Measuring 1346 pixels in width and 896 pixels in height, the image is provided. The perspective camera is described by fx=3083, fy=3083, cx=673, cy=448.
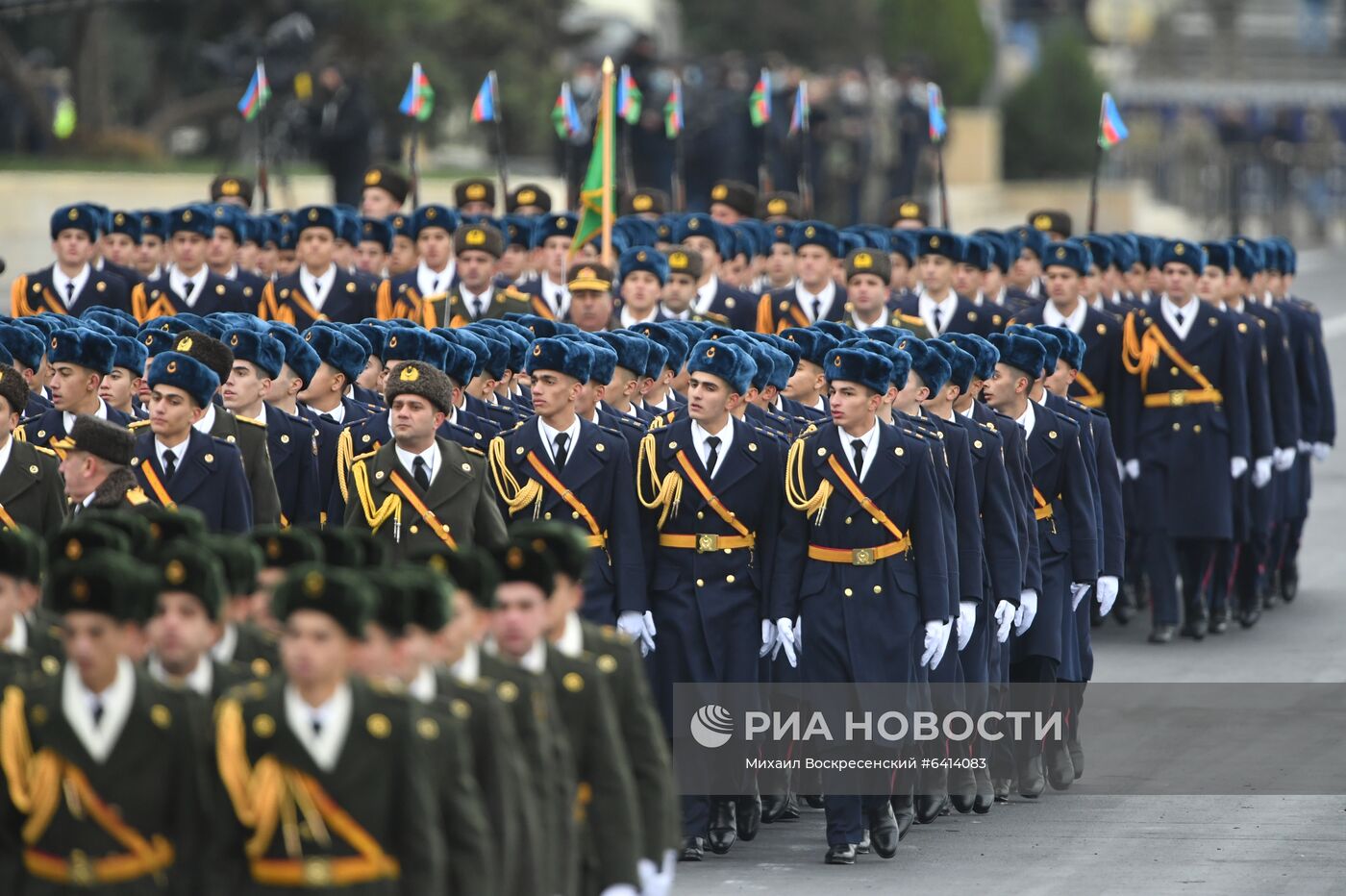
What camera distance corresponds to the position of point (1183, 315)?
16.8 m

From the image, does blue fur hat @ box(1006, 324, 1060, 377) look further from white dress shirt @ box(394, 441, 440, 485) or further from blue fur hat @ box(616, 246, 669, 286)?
white dress shirt @ box(394, 441, 440, 485)

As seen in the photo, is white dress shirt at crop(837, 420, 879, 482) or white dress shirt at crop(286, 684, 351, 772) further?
white dress shirt at crop(837, 420, 879, 482)

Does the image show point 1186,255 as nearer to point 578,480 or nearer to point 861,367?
point 861,367

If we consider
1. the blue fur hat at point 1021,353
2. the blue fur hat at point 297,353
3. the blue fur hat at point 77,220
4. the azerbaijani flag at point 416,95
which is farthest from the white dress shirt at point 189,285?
the blue fur hat at point 1021,353

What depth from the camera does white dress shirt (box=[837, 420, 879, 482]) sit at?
1103cm

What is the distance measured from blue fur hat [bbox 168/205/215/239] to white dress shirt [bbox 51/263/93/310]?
0.69 meters

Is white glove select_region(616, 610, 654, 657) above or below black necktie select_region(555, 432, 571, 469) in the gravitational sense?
below

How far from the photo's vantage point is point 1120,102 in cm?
4962

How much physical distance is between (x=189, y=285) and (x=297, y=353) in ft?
15.1

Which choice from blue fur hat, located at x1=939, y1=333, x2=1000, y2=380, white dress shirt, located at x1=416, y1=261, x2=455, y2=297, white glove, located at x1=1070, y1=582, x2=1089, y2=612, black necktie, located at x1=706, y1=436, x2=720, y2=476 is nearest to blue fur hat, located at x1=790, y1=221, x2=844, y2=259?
white dress shirt, located at x1=416, y1=261, x2=455, y2=297

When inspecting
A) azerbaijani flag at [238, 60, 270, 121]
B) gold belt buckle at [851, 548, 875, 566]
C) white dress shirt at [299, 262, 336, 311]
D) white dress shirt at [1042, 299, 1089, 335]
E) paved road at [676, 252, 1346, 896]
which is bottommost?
paved road at [676, 252, 1346, 896]

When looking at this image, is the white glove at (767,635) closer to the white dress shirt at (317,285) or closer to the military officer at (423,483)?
the military officer at (423,483)

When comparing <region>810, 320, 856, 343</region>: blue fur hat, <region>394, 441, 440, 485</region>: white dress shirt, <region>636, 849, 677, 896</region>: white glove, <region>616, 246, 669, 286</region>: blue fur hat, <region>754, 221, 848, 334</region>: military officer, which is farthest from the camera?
<region>754, 221, 848, 334</region>: military officer

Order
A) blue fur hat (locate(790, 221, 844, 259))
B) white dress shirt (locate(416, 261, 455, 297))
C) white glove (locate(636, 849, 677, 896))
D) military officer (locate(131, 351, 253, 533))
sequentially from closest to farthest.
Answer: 1. white glove (locate(636, 849, 677, 896))
2. military officer (locate(131, 351, 253, 533))
3. white dress shirt (locate(416, 261, 455, 297))
4. blue fur hat (locate(790, 221, 844, 259))
